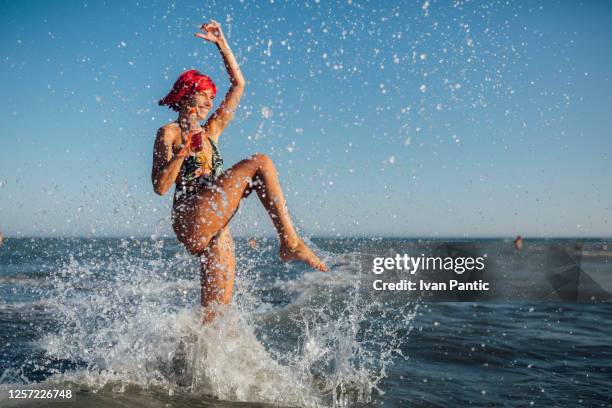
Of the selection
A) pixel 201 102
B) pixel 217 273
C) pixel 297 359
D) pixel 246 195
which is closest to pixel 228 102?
pixel 201 102

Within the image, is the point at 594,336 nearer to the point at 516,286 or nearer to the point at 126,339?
the point at 126,339

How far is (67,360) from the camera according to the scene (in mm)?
5016

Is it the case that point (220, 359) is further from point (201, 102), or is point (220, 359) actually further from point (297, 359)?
point (201, 102)

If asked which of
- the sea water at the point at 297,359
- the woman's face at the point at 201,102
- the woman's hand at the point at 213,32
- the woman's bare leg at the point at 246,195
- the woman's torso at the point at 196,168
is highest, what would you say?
the woman's hand at the point at 213,32

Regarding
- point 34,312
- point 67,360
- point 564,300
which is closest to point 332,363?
point 67,360

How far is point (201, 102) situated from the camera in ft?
12.5

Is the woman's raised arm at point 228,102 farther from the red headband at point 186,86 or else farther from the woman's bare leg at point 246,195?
the woman's bare leg at point 246,195

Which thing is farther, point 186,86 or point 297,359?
point 297,359

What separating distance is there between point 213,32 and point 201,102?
0.58 meters

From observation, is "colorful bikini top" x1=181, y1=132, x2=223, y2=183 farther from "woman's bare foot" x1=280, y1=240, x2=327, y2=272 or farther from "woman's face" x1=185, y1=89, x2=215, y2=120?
"woman's bare foot" x1=280, y1=240, x2=327, y2=272

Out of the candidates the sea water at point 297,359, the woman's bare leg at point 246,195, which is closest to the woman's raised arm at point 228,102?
the woman's bare leg at point 246,195

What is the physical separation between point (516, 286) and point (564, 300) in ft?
14.2

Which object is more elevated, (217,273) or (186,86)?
(186,86)

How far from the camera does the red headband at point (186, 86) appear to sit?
148 inches
